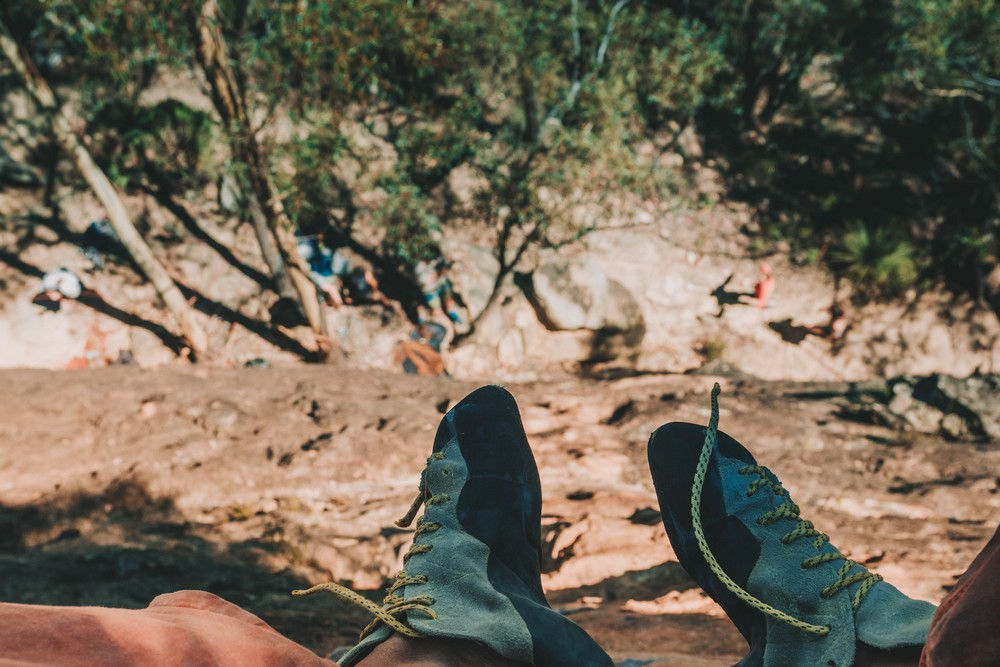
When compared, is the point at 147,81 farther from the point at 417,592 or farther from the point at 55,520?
the point at 417,592

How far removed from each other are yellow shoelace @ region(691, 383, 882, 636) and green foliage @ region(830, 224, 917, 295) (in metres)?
9.67

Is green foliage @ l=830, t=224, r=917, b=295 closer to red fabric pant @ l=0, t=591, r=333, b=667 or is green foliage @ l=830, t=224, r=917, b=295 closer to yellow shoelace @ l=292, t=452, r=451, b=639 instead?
yellow shoelace @ l=292, t=452, r=451, b=639

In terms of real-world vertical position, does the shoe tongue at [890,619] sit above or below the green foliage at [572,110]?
below

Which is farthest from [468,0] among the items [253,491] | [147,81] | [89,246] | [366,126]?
[253,491]

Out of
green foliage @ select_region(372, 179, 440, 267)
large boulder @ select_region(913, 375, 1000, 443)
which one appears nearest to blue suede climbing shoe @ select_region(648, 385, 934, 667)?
large boulder @ select_region(913, 375, 1000, 443)

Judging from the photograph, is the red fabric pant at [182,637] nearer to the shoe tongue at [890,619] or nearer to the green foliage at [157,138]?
the shoe tongue at [890,619]

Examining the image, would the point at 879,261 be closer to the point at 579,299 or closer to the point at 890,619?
the point at 579,299

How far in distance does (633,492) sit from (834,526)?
34.4 inches

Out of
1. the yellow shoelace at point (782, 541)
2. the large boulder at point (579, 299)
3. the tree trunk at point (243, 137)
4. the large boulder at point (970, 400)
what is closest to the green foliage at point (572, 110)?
the tree trunk at point (243, 137)

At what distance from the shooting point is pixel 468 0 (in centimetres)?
902

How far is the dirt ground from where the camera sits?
2.86 m

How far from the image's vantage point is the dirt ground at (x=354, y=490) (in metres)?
2.86

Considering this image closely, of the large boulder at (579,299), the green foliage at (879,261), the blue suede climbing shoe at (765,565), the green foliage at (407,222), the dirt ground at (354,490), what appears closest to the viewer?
→ the blue suede climbing shoe at (765,565)

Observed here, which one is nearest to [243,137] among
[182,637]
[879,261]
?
[182,637]
